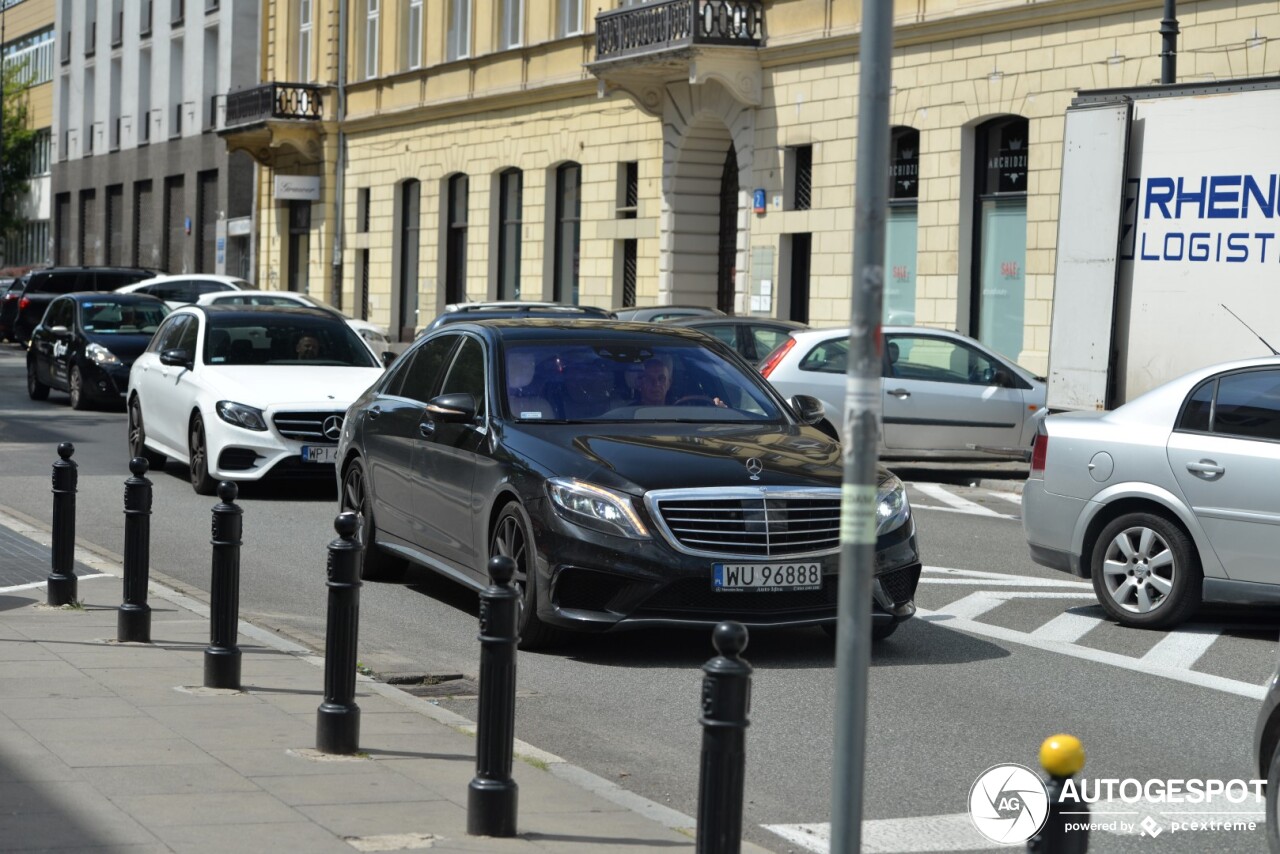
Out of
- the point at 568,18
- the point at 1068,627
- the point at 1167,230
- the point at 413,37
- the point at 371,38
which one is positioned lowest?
the point at 1068,627

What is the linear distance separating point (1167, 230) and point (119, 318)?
1579 centimetres

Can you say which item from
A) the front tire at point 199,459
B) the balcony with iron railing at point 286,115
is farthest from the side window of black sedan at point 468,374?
the balcony with iron railing at point 286,115

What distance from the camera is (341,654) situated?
678 centimetres

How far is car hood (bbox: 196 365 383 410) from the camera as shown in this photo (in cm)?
1570

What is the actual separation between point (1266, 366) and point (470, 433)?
4.06m

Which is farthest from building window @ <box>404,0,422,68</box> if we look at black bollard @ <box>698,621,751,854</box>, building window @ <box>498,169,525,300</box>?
black bollard @ <box>698,621,751,854</box>

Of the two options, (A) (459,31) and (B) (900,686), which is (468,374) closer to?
(B) (900,686)

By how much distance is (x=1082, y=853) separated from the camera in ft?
12.3

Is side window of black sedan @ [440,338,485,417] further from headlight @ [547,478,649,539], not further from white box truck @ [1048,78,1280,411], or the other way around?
white box truck @ [1048,78,1280,411]

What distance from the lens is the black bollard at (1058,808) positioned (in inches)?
147

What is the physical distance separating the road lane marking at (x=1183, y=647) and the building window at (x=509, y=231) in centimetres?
2970

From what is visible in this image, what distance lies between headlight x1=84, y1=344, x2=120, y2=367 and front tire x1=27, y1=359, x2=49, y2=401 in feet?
8.13

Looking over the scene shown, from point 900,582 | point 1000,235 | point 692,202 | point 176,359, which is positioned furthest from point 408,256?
point 900,582

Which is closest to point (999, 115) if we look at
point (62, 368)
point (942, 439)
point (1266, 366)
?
point (942, 439)
